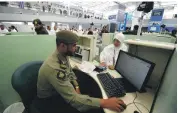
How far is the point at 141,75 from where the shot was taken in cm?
93

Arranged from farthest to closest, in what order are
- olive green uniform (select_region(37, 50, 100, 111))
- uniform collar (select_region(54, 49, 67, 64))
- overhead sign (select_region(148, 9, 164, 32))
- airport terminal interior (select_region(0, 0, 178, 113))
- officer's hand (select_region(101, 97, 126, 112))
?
overhead sign (select_region(148, 9, 164, 32)), uniform collar (select_region(54, 49, 67, 64)), olive green uniform (select_region(37, 50, 100, 111)), officer's hand (select_region(101, 97, 126, 112)), airport terminal interior (select_region(0, 0, 178, 113))

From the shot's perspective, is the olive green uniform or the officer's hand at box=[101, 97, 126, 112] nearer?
the officer's hand at box=[101, 97, 126, 112]

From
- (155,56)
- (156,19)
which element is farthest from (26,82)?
(156,19)

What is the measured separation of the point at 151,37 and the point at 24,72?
288cm

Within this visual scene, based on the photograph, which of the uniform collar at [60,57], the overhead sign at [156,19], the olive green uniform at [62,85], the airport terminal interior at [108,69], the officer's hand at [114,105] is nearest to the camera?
the airport terminal interior at [108,69]

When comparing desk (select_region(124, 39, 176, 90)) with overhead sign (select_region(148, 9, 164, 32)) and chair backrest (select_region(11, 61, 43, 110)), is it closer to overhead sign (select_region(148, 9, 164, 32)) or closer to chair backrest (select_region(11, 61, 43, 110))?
chair backrest (select_region(11, 61, 43, 110))

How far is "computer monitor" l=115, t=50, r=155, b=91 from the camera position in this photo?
871 mm

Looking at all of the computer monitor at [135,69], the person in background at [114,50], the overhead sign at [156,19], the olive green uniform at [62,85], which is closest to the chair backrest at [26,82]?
the olive green uniform at [62,85]

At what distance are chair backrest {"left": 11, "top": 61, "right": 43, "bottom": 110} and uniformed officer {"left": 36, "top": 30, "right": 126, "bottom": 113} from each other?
2.9 inches

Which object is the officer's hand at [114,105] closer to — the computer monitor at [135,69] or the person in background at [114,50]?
the computer monitor at [135,69]

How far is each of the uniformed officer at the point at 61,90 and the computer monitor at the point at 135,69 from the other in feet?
0.85

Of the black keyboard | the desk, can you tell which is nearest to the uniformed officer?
the black keyboard

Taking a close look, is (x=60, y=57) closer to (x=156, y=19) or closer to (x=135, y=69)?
(x=135, y=69)

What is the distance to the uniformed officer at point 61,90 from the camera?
871 millimetres
